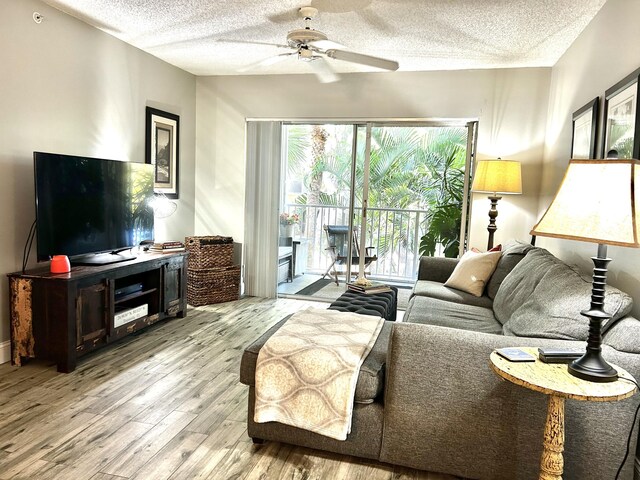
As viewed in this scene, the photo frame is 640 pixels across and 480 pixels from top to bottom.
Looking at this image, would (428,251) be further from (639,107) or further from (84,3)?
(84,3)

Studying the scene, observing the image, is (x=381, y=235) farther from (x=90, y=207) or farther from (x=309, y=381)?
(x=309, y=381)

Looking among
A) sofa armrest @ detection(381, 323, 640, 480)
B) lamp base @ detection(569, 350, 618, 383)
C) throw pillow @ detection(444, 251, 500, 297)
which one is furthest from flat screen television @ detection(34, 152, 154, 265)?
lamp base @ detection(569, 350, 618, 383)

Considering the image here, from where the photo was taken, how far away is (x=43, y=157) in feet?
10.2

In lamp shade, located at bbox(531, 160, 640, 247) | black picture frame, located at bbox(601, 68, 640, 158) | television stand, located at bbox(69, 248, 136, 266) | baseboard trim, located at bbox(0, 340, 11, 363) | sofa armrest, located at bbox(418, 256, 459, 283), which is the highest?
black picture frame, located at bbox(601, 68, 640, 158)

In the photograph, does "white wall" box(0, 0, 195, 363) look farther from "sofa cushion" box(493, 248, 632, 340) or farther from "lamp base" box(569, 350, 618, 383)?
"lamp base" box(569, 350, 618, 383)

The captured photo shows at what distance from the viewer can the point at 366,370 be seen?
2111 mm

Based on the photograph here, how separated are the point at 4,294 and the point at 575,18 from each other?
441cm

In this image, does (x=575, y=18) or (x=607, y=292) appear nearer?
(x=607, y=292)

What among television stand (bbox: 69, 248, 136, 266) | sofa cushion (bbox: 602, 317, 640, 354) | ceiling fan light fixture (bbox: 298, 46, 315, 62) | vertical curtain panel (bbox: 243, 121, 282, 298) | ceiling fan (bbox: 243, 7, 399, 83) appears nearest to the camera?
sofa cushion (bbox: 602, 317, 640, 354)

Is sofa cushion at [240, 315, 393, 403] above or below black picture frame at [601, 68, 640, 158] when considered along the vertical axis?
below

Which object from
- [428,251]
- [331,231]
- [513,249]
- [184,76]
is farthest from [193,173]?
[513,249]

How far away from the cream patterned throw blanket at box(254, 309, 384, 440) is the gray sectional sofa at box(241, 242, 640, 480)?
0.24ft

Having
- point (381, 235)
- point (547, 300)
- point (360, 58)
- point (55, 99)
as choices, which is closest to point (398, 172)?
point (381, 235)

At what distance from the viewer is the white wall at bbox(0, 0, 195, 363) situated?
3.17 m
